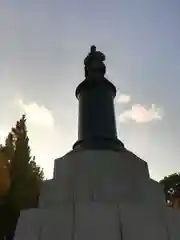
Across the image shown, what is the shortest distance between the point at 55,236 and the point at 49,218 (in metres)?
0.34

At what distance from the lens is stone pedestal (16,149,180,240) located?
15.6ft

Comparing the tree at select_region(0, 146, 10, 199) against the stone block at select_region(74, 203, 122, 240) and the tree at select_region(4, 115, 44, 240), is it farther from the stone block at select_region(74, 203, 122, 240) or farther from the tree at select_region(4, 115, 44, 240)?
the stone block at select_region(74, 203, 122, 240)

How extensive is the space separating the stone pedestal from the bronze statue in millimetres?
1977

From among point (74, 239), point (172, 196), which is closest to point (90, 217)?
point (74, 239)

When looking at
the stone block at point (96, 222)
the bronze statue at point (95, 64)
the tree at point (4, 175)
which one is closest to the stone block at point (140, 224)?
the stone block at point (96, 222)

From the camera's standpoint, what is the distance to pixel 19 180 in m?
13.7

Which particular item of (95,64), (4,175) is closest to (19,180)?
(4,175)

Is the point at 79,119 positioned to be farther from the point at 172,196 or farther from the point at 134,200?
the point at 172,196

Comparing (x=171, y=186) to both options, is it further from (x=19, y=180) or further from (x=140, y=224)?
(x=140, y=224)

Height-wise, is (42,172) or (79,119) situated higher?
(42,172)

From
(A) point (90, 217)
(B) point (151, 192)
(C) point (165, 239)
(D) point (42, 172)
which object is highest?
(D) point (42, 172)

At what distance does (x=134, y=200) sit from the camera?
545cm

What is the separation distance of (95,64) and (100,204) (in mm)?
3316

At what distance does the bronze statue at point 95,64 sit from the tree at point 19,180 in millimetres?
7036
